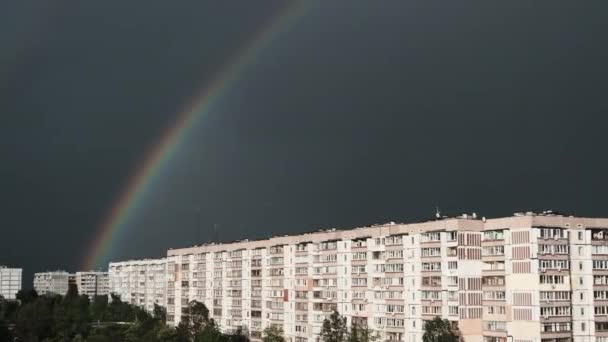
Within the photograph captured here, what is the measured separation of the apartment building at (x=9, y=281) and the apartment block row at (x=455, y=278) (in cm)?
15355

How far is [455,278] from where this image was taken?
42062mm

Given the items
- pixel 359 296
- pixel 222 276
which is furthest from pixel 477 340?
pixel 222 276

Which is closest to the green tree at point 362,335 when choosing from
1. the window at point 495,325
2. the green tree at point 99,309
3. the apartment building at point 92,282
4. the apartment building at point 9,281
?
the window at point 495,325

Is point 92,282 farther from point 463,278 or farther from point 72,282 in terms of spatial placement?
point 463,278

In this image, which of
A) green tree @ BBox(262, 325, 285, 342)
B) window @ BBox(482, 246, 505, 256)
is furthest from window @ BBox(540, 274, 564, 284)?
green tree @ BBox(262, 325, 285, 342)

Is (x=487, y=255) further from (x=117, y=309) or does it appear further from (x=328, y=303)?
(x=117, y=309)

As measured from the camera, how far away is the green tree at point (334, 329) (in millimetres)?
48219

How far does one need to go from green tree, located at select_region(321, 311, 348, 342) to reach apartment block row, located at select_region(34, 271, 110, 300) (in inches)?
4539

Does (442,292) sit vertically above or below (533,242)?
below

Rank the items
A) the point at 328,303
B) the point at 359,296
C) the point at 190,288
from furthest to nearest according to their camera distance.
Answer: the point at 190,288 → the point at 328,303 → the point at 359,296

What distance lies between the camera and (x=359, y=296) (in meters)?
50.2

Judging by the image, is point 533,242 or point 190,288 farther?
point 190,288

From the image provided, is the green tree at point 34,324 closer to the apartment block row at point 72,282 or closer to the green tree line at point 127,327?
the green tree line at point 127,327

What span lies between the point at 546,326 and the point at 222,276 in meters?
37.5
